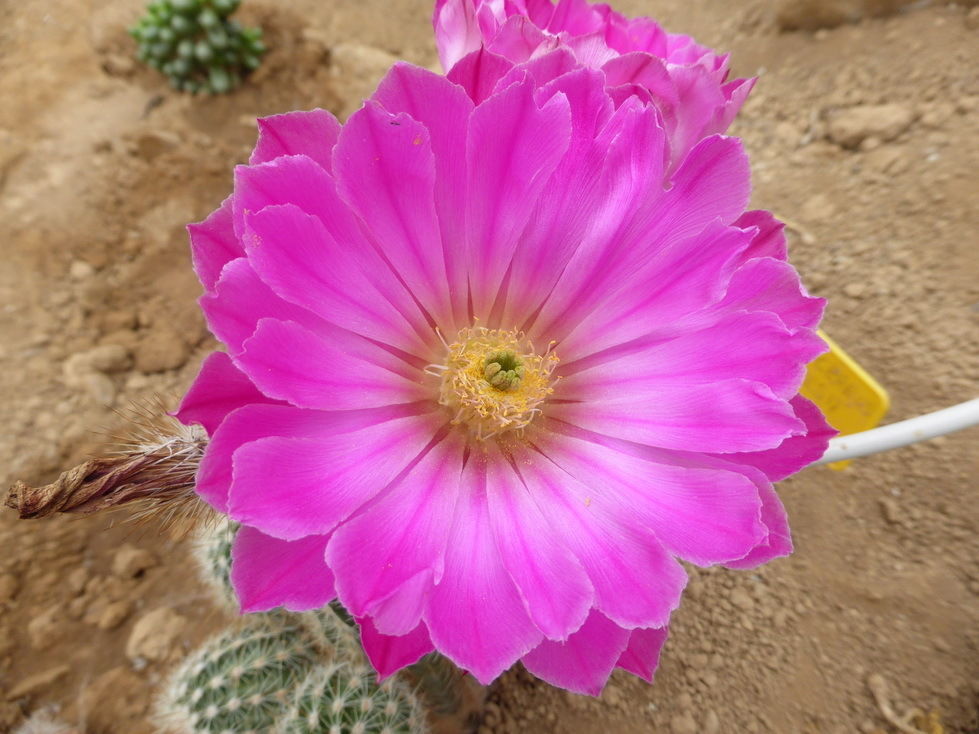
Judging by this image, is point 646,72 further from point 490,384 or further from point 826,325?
point 826,325

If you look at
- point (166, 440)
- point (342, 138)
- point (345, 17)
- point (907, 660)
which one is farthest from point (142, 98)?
point (907, 660)

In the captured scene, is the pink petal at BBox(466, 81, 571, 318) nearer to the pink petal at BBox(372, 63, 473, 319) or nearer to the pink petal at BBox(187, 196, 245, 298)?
the pink petal at BBox(372, 63, 473, 319)

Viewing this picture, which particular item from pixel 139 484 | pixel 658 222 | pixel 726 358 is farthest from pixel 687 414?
pixel 139 484

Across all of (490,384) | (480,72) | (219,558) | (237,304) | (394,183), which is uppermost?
(480,72)

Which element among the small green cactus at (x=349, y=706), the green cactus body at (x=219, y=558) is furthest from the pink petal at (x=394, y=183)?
the small green cactus at (x=349, y=706)

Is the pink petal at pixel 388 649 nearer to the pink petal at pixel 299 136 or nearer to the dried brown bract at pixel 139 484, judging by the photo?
the dried brown bract at pixel 139 484

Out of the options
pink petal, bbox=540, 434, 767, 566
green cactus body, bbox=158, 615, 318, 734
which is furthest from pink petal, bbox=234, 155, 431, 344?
green cactus body, bbox=158, 615, 318, 734

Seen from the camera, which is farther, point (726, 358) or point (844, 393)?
point (844, 393)
